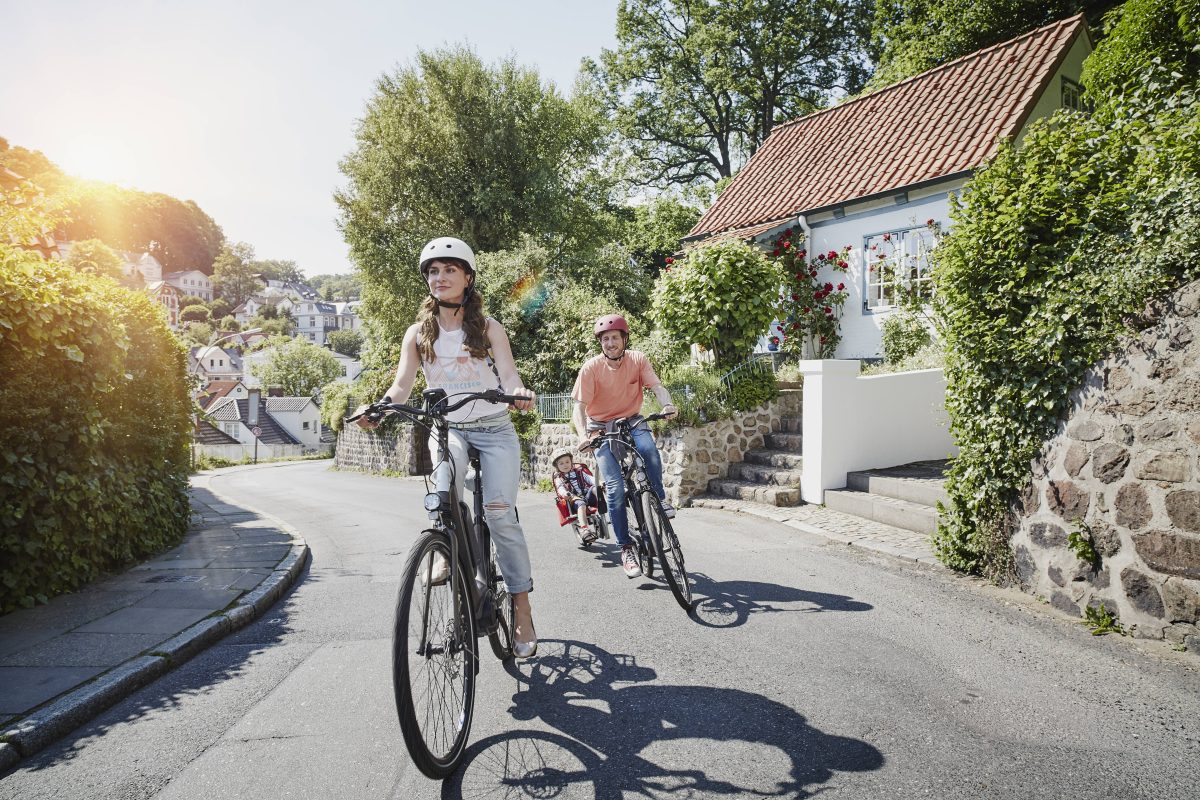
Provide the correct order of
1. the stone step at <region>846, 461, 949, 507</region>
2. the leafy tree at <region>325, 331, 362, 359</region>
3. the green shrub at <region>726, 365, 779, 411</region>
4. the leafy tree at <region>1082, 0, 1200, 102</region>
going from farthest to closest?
the leafy tree at <region>325, 331, 362, 359</region> → the green shrub at <region>726, 365, 779, 411</region> → the leafy tree at <region>1082, 0, 1200, 102</region> → the stone step at <region>846, 461, 949, 507</region>

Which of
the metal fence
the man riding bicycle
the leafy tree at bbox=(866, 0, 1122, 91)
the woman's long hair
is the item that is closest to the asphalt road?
the man riding bicycle

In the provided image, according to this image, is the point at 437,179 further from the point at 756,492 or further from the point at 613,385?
the point at 613,385

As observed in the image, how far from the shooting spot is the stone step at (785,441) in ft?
33.5

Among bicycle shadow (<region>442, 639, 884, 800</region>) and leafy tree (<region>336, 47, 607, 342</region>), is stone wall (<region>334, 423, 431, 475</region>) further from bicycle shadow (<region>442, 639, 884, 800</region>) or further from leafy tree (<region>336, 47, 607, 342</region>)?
bicycle shadow (<region>442, 639, 884, 800</region>)

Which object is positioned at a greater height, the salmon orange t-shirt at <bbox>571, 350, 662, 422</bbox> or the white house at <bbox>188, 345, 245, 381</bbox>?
the white house at <bbox>188, 345, 245, 381</bbox>

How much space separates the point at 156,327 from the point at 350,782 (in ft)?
22.0

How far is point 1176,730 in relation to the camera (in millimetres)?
3164

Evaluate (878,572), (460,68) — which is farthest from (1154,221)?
(460,68)

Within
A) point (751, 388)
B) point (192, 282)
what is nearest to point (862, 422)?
point (751, 388)

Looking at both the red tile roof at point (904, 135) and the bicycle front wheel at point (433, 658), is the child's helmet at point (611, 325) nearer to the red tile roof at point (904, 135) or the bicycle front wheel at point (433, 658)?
the bicycle front wheel at point (433, 658)

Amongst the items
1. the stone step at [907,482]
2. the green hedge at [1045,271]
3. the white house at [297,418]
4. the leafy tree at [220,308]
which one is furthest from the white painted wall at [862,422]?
the leafy tree at [220,308]

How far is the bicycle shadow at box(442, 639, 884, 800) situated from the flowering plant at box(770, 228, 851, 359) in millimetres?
11639

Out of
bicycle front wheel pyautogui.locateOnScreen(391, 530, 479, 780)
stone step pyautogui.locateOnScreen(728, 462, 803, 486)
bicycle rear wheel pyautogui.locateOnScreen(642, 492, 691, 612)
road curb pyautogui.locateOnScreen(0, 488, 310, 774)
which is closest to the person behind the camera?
bicycle front wheel pyautogui.locateOnScreen(391, 530, 479, 780)

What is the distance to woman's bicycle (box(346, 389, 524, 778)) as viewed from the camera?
2.64 meters
